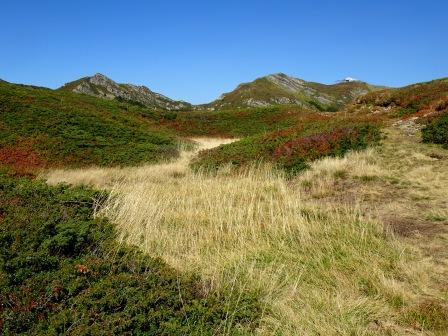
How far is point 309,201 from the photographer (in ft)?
40.7

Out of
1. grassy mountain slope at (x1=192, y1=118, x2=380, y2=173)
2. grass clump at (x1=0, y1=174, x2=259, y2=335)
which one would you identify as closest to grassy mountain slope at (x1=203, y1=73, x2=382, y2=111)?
grassy mountain slope at (x1=192, y1=118, x2=380, y2=173)

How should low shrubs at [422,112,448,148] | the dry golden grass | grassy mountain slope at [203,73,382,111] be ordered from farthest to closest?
grassy mountain slope at [203,73,382,111] → low shrubs at [422,112,448,148] → the dry golden grass

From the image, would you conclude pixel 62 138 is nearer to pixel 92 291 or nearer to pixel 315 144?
pixel 315 144

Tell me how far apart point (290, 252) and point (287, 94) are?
99226 mm

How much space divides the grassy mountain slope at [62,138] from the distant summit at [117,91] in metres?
55.5

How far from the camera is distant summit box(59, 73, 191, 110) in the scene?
101000 millimetres

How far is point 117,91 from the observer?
113 m

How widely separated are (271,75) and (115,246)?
123 m

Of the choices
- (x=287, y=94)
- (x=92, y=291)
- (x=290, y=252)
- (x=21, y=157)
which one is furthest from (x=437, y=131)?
(x=287, y=94)

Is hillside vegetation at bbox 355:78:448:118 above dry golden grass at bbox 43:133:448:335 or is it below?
above

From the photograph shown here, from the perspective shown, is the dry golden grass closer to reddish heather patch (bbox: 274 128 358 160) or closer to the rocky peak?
reddish heather patch (bbox: 274 128 358 160)

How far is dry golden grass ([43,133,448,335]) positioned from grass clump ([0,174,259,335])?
18.6 inches

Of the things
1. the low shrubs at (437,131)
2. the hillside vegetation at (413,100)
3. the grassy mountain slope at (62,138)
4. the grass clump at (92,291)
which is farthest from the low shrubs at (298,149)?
the grass clump at (92,291)

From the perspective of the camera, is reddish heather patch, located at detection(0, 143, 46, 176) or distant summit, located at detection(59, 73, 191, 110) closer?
reddish heather patch, located at detection(0, 143, 46, 176)
